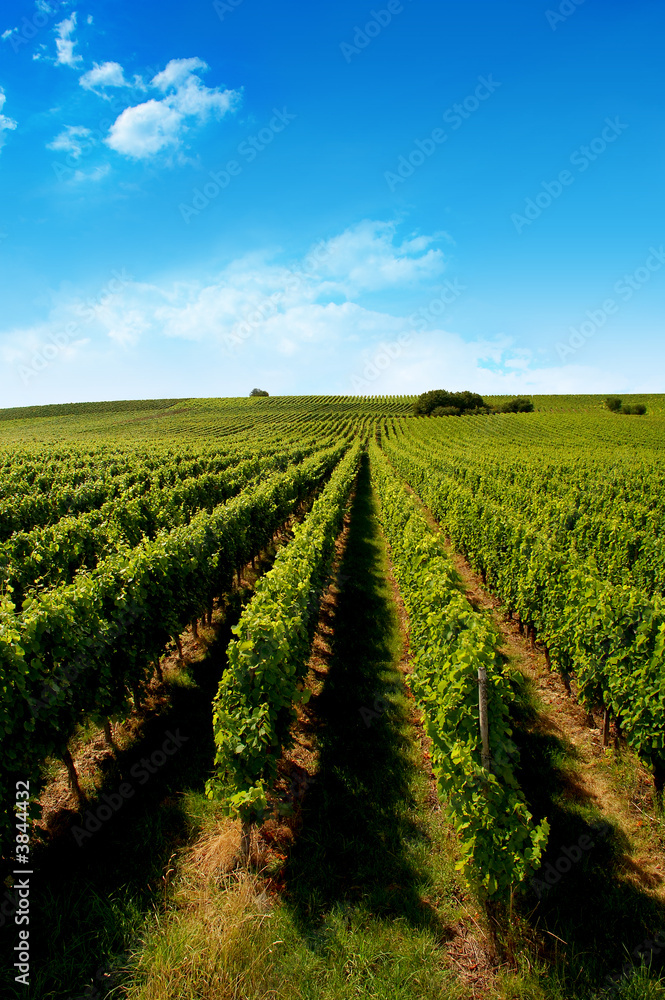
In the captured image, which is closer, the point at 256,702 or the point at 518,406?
the point at 256,702

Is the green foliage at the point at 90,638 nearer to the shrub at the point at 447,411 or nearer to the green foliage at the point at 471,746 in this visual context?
the green foliage at the point at 471,746

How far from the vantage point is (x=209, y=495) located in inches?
799

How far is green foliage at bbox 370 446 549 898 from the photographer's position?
157 inches

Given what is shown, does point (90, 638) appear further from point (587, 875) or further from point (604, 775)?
point (604, 775)

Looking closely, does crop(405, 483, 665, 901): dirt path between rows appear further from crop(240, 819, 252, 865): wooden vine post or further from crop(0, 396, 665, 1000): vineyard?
crop(240, 819, 252, 865): wooden vine post

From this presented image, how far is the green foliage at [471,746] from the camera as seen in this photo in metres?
3.98

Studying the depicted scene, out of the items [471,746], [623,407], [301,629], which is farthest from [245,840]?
[623,407]

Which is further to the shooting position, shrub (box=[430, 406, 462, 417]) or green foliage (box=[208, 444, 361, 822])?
shrub (box=[430, 406, 462, 417])

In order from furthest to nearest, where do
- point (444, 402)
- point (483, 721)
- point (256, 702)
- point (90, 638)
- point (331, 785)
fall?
point (444, 402) < point (90, 638) < point (331, 785) < point (256, 702) < point (483, 721)

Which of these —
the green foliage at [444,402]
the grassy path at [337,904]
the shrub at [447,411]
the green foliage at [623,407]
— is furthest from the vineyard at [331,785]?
the green foliage at [444,402]

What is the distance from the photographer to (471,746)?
466 centimetres

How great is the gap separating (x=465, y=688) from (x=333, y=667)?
4.22 meters

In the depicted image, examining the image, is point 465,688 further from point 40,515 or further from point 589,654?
point 40,515

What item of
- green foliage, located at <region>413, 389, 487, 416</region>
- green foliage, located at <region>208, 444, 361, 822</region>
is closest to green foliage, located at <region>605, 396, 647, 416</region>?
green foliage, located at <region>413, 389, 487, 416</region>
